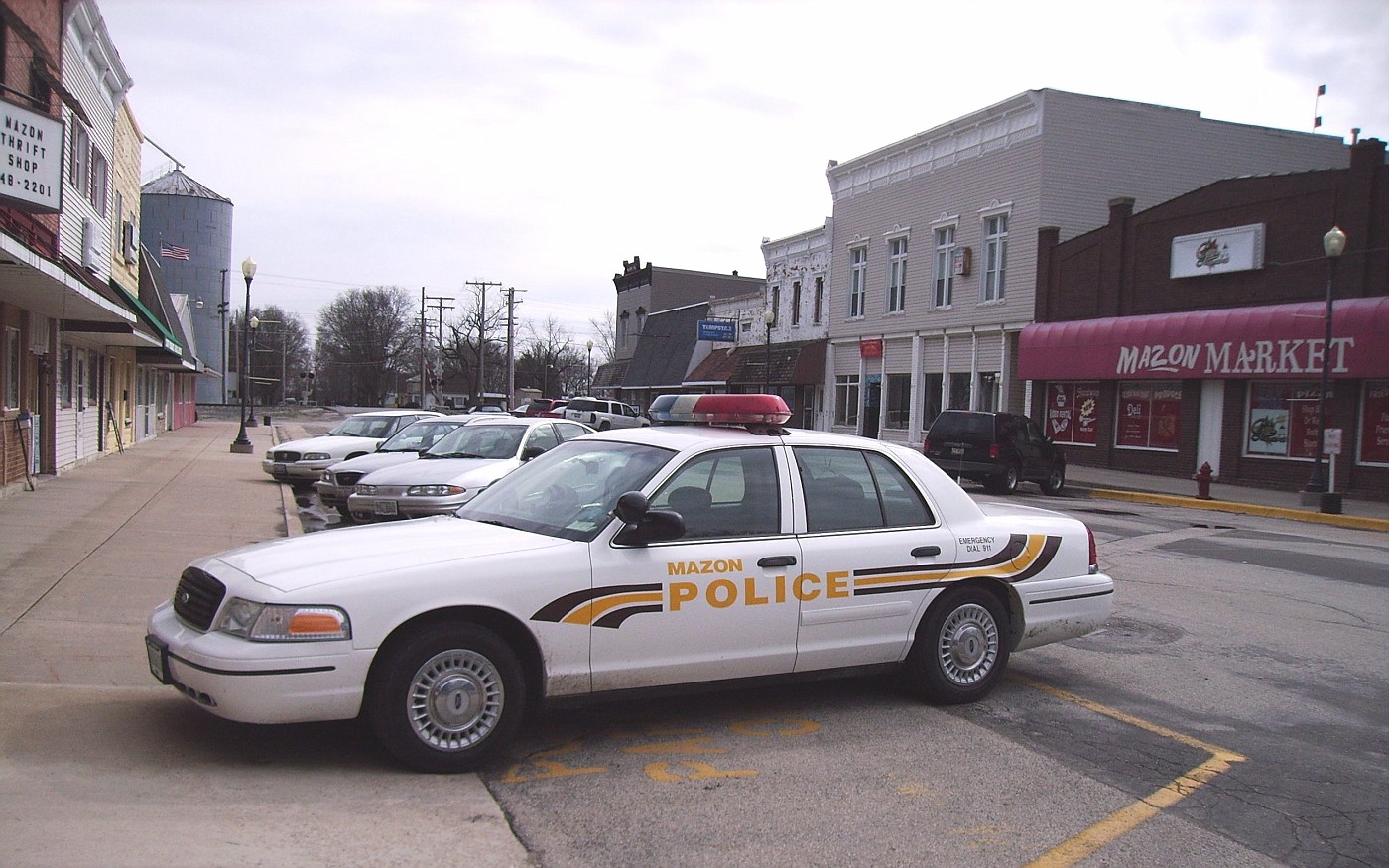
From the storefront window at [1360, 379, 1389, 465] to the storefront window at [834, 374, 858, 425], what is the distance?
1845cm

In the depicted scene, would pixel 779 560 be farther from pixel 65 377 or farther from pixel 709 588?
pixel 65 377

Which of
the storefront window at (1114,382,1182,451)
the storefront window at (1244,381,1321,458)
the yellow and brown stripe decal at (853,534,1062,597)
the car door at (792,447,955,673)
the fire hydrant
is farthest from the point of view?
the storefront window at (1114,382,1182,451)

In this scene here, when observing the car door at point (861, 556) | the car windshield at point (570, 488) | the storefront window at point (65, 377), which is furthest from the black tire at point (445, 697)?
the storefront window at point (65, 377)

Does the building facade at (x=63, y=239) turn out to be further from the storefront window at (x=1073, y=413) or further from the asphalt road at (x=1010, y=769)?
the storefront window at (x=1073, y=413)

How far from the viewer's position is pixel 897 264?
35.1m

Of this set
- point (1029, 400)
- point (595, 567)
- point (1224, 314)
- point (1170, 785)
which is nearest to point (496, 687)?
point (595, 567)

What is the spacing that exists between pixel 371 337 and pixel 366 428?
298 ft

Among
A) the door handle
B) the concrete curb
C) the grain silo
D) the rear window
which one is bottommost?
the concrete curb

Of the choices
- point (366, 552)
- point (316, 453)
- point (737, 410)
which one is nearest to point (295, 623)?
point (366, 552)

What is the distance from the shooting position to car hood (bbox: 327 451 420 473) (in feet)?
46.5

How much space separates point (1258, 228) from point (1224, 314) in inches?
79.8

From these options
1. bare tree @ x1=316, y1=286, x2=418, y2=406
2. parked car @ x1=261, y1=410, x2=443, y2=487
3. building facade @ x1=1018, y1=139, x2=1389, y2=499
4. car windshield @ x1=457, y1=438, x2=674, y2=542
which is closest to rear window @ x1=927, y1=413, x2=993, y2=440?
building facade @ x1=1018, y1=139, x2=1389, y2=499

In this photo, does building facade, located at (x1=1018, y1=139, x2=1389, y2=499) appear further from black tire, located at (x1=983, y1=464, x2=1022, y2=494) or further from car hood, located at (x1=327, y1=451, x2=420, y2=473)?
car hood, located at (x1=327, y1=451, x2=420, y2=473)

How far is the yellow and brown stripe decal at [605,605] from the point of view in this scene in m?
4.66
